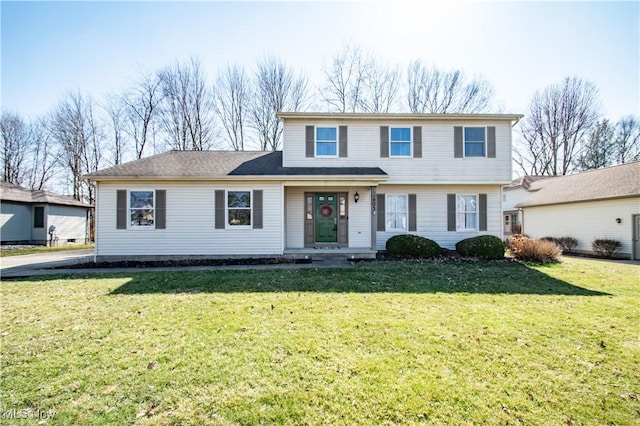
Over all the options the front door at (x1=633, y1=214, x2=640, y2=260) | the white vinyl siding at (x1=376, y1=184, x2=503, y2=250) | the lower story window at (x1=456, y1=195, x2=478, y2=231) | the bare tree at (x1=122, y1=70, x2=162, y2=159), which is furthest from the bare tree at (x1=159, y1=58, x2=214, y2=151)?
the front door at (x1=633, y1=214, x2=640, y2=260)

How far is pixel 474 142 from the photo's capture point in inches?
488

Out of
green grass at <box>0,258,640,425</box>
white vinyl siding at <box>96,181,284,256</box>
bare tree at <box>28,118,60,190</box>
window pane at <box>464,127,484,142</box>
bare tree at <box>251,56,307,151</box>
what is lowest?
green grass at <box>0,258,640,425</box>

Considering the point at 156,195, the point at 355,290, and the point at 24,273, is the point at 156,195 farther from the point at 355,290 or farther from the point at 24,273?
the point at 355,290

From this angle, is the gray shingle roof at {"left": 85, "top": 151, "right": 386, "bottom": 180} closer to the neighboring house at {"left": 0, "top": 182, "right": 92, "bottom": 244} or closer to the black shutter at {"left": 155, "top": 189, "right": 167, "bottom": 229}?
the black shutter at {"left": 155, "top": 189, "right": 167, "bottom": 229}

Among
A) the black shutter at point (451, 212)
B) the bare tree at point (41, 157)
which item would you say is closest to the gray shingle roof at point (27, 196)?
the bare tree at point (41, 157)

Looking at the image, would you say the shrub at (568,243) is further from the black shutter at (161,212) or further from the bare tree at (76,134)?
the bare tree at (76,134)

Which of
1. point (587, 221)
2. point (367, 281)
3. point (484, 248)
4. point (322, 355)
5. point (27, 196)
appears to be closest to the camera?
point (322, 355)

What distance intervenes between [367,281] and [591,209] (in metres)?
15.7

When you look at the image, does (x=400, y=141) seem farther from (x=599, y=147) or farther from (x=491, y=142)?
(x=599, y=147)

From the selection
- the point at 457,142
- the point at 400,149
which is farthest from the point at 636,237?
the point at 400,149

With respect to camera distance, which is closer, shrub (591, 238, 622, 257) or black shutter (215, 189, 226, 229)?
black shutter (215, 189, 226, 229)

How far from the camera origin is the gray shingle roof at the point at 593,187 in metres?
14.1

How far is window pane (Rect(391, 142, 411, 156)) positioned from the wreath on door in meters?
3.66

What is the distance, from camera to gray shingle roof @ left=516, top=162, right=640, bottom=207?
14148mm
